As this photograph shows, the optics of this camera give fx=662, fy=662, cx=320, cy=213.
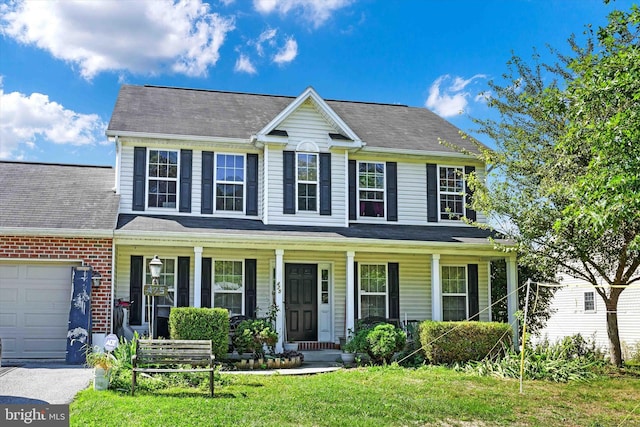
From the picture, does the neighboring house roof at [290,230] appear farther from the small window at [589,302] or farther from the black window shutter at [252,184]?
the small window at [589,302]

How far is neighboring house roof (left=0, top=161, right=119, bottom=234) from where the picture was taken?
14758 mm

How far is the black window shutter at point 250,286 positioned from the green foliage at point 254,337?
2229 millimetres

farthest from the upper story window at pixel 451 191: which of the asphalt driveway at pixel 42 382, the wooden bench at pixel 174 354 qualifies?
the asphalt driveway at pixel 42 382

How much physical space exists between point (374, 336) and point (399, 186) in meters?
5.34

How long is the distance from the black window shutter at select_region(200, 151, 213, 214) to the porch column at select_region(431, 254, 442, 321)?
5.94 metres

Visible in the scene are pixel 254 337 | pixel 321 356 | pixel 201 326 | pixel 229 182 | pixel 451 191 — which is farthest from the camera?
pixel 451 191

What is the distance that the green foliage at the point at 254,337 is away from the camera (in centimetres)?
1425

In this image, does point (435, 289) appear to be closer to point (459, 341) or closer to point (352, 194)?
point (459, 341)

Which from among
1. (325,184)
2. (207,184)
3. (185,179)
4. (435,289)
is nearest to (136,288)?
(185,179)

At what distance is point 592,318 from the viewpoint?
25.8 metres

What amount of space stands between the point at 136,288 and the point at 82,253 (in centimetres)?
195

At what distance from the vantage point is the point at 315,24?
20062 millimetres

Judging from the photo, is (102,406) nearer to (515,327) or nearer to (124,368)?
(124,368)

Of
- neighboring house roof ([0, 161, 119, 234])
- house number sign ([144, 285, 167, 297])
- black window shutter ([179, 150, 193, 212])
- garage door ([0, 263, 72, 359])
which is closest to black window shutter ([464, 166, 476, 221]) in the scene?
black window shutter ([179, 150, 193, 212])
